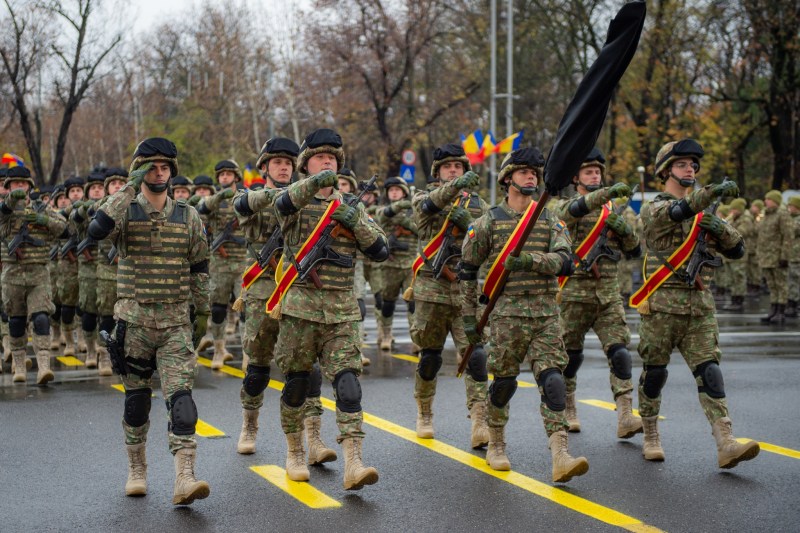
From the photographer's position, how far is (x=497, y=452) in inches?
282

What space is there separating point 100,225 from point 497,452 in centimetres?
314

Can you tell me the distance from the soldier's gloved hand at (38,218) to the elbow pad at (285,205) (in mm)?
5457

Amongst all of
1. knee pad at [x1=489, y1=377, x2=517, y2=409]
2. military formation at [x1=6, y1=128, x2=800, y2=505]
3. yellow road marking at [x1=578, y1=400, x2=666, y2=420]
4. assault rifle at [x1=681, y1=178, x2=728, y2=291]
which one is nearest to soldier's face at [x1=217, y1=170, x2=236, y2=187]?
military formation at [x1=6, y1=128, x2=800, y2=505]

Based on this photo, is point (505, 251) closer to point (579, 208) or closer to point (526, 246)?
point (526, 246)

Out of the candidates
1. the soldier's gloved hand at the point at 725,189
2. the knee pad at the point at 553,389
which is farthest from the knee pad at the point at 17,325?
the soldier's gloved hand at the point at 725,189

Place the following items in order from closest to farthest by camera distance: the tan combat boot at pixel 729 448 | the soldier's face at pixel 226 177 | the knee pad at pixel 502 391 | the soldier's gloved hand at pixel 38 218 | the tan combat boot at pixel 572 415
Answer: the tan combat boot at pixel 729 448 → the knee pad at pixel 502 391 → the tan combat boot at pixel 572 415 → the soldier's gloved hand at pixel 38 218 → the soldier's face at pixel 226 177

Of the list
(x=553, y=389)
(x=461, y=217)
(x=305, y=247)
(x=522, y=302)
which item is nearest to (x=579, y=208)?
(x=461, y=217)

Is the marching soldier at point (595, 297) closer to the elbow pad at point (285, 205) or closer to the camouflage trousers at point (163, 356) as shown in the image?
the elbow pad at point (285, 205)

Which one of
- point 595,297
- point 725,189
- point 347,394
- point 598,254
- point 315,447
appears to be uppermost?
point 725,189

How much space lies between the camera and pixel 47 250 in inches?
454

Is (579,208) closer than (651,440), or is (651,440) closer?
(651,440)

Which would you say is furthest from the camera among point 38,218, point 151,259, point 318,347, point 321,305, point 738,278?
point 738,278

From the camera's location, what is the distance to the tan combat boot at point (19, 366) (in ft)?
36.5

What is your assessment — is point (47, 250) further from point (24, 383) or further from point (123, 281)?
point (123, 281)
